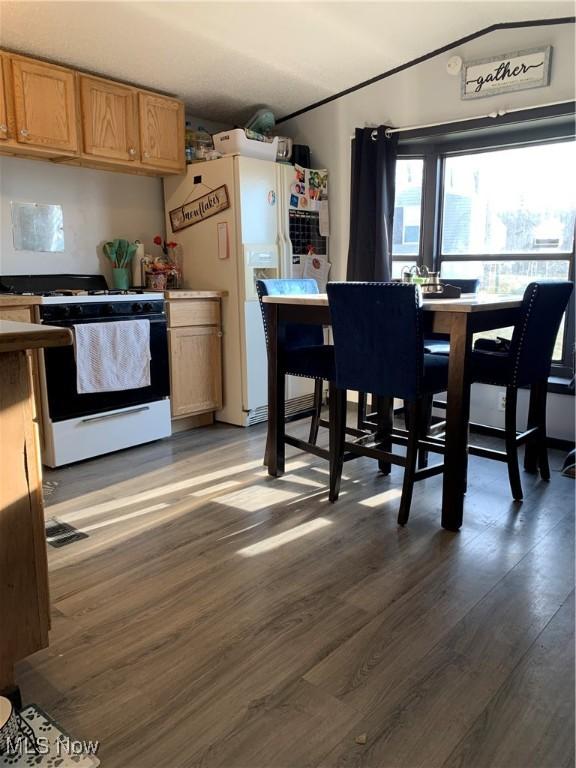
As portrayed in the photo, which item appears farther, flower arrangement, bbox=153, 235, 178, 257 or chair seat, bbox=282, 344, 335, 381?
flower arrangement, bbox=153, 235, 178, 257

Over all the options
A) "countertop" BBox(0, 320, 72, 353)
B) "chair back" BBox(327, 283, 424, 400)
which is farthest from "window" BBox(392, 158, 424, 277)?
"countertop" BBox(0, 320, 72, 353)

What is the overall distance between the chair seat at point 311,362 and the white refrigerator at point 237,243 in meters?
0.98

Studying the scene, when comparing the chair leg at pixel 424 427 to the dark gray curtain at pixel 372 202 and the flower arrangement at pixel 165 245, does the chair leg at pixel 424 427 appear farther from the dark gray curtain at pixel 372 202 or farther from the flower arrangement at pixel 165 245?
the flower arrangement at pixel 165 245

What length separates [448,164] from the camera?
158 inches

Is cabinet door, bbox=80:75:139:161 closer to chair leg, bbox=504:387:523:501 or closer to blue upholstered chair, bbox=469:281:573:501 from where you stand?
blue upholstered chair, bbox=469:281:573:501

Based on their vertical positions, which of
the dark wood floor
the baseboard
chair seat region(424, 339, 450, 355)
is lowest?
the dark wood floor

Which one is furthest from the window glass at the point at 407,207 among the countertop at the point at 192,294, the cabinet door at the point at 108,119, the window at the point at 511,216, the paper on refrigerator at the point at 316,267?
the cabinet door at the point at 108,119

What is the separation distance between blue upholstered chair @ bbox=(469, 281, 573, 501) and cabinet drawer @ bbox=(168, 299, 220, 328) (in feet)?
5.89

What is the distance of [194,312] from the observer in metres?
3.80

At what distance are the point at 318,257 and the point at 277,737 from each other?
3537mm

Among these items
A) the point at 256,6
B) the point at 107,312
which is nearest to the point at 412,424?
the point at 107,312

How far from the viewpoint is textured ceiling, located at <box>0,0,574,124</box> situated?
116 inches

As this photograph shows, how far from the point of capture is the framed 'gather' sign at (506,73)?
3324 mm

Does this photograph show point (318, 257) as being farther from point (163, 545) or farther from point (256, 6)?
point (163, 545)
